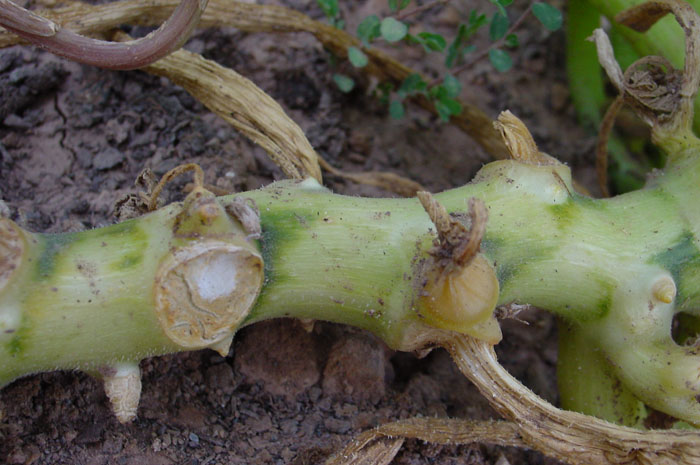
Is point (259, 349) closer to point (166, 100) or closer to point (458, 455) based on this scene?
point (458, 455)

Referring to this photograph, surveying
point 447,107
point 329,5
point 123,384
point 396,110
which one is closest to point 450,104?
point 447,107

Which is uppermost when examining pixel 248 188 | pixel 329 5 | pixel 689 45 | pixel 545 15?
pixel 689 45

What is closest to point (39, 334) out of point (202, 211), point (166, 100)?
point (202, 211)

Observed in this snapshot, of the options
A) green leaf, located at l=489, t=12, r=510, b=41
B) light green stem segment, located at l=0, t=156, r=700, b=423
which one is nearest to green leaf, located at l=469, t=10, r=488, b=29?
green leaf, located at l=489, t=12, r=510, b=41

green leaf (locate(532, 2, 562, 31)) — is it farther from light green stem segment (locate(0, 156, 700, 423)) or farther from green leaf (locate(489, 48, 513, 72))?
light green stem segment (locate(0, 156, 700, 423))

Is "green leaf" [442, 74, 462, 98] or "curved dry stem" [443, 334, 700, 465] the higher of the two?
"green leaf" [442, 74, 462, 98]

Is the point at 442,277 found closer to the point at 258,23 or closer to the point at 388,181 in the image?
the point at 388,181
